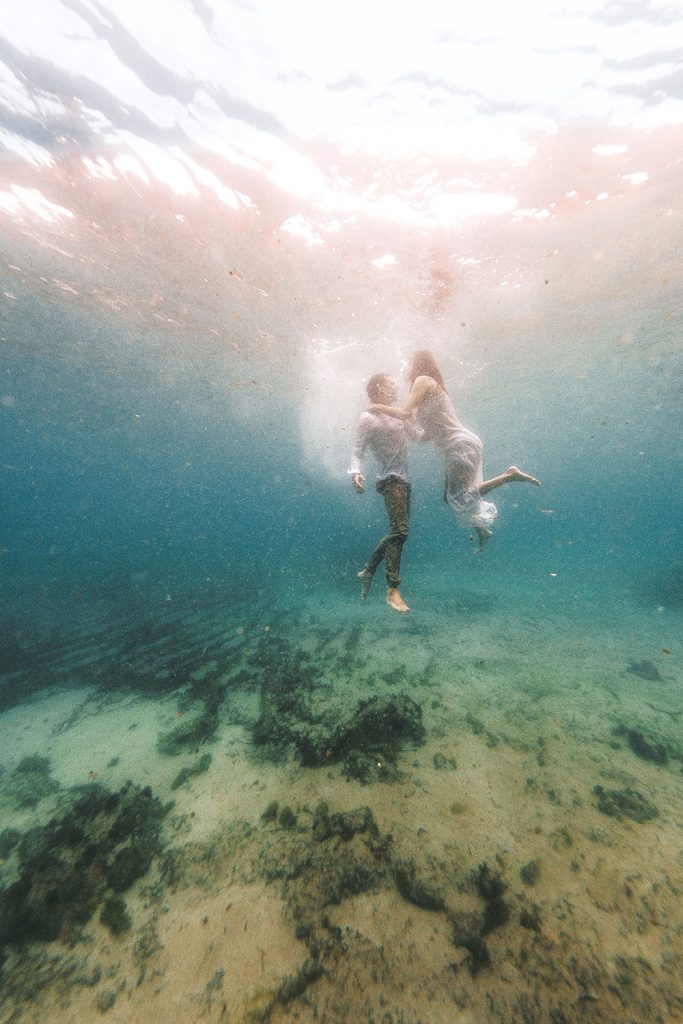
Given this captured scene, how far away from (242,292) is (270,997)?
1724 centimetres

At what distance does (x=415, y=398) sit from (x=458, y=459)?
1161 millimetres

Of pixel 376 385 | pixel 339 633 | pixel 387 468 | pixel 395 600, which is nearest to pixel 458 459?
pixel 387 468

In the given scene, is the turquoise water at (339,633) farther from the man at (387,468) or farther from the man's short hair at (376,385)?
the man's short hair at (376,385)

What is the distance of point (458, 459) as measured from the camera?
218 inches

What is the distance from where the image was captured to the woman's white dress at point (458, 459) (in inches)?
218

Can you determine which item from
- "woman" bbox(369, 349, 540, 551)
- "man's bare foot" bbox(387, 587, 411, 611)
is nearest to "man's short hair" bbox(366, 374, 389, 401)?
"woman" bbox(369, 349, 540, 551)

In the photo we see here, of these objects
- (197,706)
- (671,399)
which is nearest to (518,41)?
(197,706)

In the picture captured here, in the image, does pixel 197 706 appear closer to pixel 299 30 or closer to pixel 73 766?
pixel 73 766

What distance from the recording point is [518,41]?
6.51 meters

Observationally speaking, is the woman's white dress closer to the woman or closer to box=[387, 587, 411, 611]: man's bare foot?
the woman

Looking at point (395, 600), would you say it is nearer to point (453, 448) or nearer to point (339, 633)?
point (453, 448)

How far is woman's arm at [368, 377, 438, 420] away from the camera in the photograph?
17.1 feet

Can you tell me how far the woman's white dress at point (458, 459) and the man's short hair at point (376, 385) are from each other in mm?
741

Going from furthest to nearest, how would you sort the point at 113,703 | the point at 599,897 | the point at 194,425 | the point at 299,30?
the point at 194,425 → the point at 113,703 → the point at 299,30 → the point at 599,897
